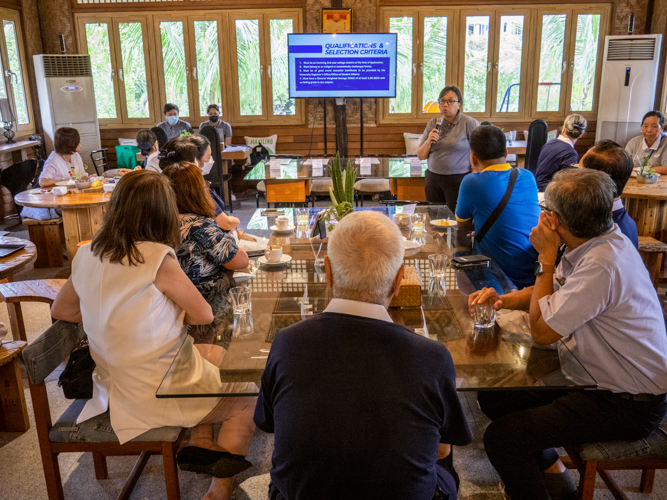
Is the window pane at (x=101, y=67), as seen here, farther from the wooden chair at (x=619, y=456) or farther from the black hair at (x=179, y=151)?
the wooden chair at (x=619, y=456)

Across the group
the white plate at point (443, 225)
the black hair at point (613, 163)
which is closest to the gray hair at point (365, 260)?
the black hair at point (613, 163)

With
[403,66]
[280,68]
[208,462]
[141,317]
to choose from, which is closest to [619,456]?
[208,462]

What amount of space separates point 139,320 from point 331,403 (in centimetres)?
90

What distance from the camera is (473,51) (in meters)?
8.48

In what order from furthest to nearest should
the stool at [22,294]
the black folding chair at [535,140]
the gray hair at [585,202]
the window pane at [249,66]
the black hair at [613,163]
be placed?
the window pane at [249,66], the black folding chair at [535,140], the stool at [22,294], the black hair at [613,163], the gray hair at [585,202]

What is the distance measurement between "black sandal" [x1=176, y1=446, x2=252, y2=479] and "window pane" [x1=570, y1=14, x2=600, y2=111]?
8.18 metres

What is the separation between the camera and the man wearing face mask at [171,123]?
311 inches

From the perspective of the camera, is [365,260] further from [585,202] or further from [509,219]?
[509,219]

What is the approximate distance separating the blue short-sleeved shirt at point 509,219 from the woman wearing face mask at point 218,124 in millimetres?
5698

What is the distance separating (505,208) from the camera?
9.66 feet

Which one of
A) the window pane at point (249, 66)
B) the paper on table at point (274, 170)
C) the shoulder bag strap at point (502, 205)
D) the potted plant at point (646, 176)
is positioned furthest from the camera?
the window pane at point (249, 66)

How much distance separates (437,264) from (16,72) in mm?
7610

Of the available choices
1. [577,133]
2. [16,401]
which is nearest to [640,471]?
[16,401]

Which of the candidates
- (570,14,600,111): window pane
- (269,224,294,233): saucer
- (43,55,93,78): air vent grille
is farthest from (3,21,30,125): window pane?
(570,14,600,111): window pane
